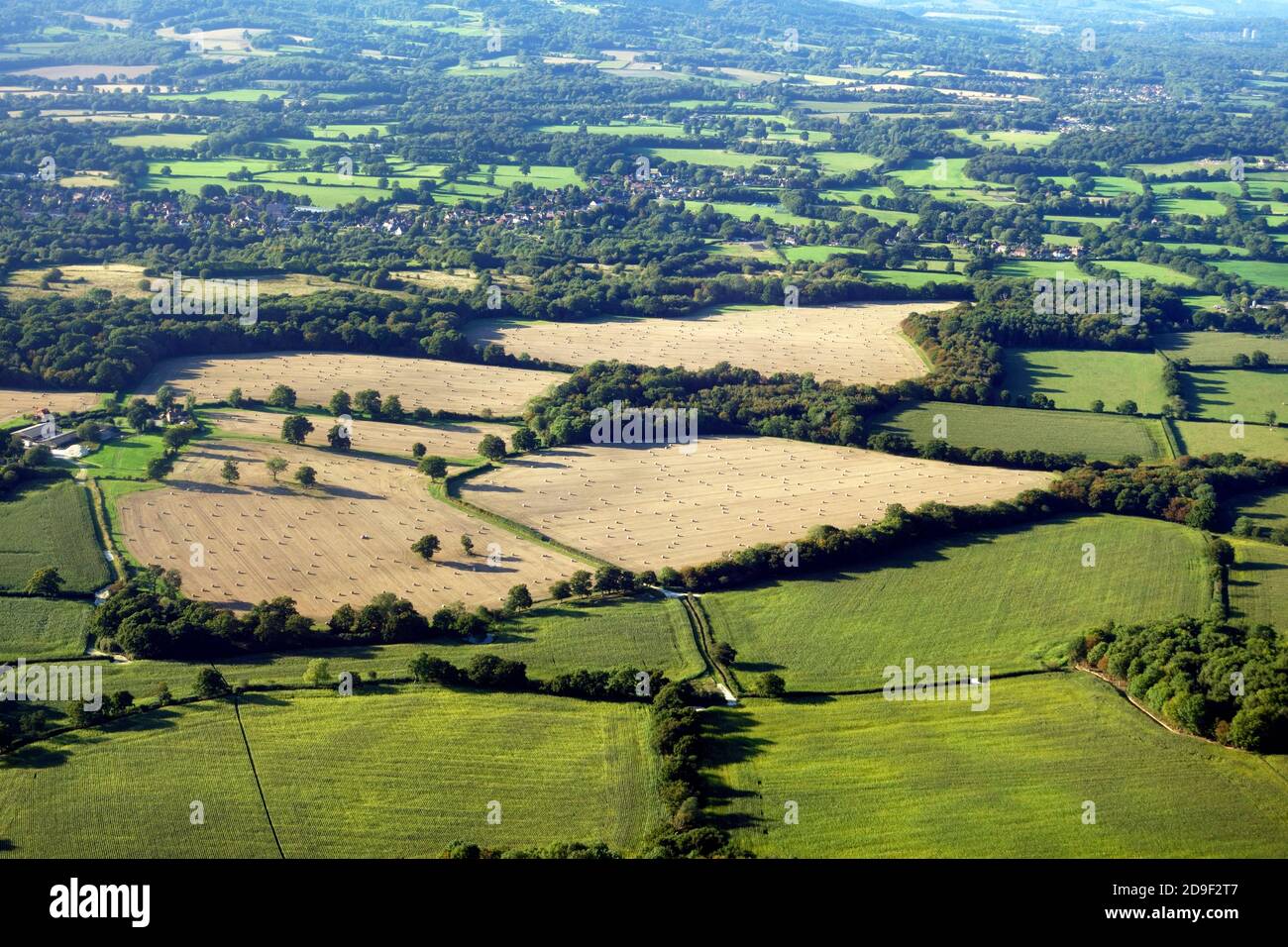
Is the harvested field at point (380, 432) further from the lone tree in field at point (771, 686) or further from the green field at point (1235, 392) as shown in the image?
the green field at point (1235, 392)

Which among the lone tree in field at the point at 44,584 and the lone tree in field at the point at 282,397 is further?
the lone tree in field at the point at 282,397

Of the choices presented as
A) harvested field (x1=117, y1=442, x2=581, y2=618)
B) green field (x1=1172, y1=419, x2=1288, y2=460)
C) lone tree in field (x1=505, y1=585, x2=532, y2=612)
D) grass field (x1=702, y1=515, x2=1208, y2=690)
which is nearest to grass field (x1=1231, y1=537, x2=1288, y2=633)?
grass field (x1=702, y1=515, x2=1208, y2=690)

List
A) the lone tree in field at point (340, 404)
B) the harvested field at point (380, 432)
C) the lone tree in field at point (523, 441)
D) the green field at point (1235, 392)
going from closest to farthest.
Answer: the lone tree in field at point (523, 441)
the harvested field at point (380, 432)
the lone tree in field at point (340, 404)
the green field at point (1235, 392)

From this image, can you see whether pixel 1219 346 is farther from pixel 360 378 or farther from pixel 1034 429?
pixel 360 378

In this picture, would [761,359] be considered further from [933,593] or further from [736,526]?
[933,593]

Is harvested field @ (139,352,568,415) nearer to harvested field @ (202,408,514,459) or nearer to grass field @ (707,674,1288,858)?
harvested field @ (202,408,514,459)

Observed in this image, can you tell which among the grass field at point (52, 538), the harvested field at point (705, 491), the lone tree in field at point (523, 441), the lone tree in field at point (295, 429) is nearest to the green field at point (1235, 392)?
the harvested field at point (705, 491)

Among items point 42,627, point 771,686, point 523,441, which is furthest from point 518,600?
point 42,627
